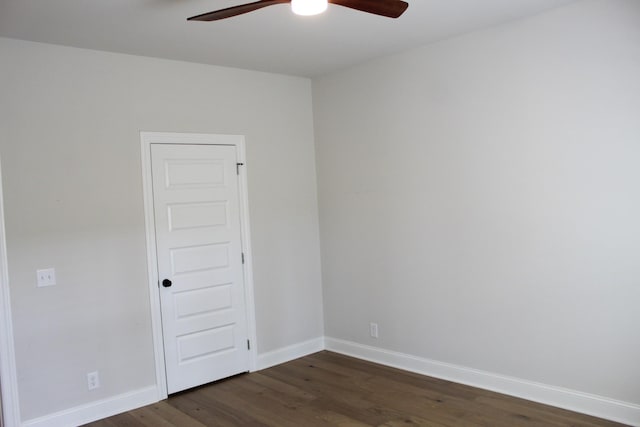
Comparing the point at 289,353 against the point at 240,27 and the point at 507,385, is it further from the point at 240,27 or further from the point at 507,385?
the point at 240,27

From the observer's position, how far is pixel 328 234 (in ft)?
16.1

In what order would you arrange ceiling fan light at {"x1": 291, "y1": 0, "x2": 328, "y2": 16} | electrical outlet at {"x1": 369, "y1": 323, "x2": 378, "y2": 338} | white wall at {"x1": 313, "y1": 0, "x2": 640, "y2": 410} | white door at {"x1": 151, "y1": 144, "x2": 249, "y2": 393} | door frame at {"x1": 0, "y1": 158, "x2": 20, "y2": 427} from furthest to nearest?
electrical outlet at {"x1": 369, "y1": 323, "x2": 378, "y2": 338}
white door at {"x1": 151, "y1": 144, "x2": 249, "y2": 393}
door frame at {"x1": 0, "y1": 158, "x2": 20, "y2": 427}
white wall at {"x1": 313, "y1": 0, "x2": 640, "y2": 410}
ceiling fan light at {"x1": 291, "y1": 0, "x2": 328, "y2": 16}

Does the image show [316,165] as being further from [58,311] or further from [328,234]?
[58,311]

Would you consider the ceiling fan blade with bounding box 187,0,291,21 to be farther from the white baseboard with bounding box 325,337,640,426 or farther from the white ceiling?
the white baseboard with bounding box 325,337,640,426

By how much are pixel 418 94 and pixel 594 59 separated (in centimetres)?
133

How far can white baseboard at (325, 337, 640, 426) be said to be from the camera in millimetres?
3121

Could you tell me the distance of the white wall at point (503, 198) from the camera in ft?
10.1

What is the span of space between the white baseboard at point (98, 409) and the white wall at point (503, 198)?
195 cm

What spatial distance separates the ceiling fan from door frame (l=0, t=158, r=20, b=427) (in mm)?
2070

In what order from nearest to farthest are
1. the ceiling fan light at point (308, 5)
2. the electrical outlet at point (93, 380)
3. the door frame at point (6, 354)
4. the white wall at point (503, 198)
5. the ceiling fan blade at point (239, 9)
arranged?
the ceiling fan light at point (308, 5)
the ceiling fan blade at point (239, 9)
the white wall at point (503, 198)
the door frame at point (6, 354)
the electrical outlet at point (93, 380)

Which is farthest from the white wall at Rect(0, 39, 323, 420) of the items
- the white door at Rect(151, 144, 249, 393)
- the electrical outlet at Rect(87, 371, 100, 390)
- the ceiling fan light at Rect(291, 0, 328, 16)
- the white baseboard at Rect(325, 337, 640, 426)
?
the ceiling fan light at Rect(291, 0, 328, 16)

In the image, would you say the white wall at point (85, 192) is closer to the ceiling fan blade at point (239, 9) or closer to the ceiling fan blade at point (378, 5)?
the ceiling fan blade at point (239, 9)

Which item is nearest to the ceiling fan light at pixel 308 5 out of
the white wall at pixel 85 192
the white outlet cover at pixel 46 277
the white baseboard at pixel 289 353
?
the white wall at pixel 85 192

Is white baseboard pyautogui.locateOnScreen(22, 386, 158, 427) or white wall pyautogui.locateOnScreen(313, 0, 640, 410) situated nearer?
white wall pyautogui.locateOnScreen(313, 0, 640, 410)
